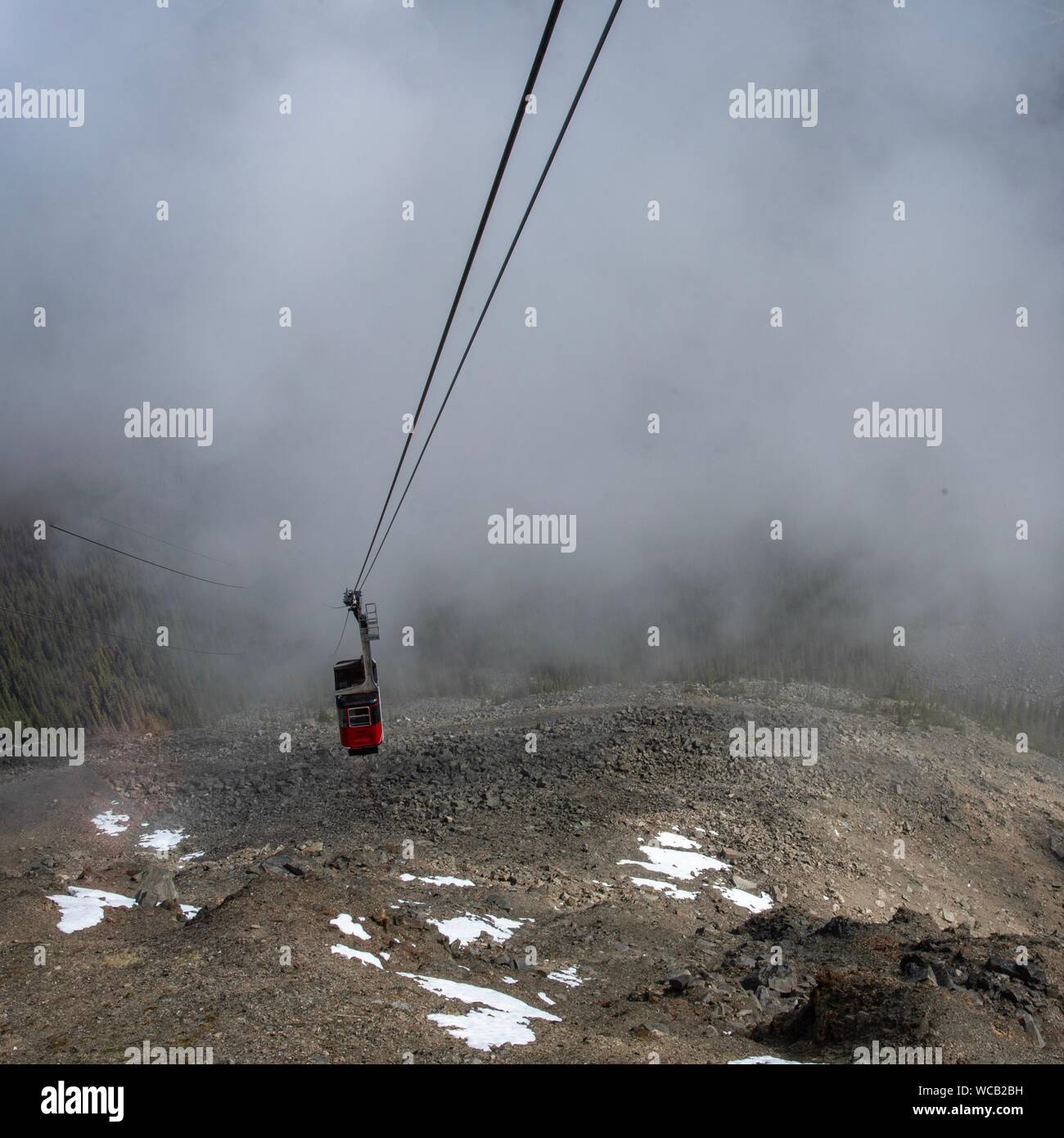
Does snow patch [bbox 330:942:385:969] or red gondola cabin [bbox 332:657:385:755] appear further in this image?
red gondola cabin [bbox 332:657:385:755]

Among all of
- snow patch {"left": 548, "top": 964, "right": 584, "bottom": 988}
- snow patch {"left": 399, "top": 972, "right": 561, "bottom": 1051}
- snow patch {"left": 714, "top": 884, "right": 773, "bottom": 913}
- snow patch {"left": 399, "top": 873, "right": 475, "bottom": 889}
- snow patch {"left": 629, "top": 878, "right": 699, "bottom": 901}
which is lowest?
snow patch {"left": 714, "top": 884, "right": 773, "bottom": 913}

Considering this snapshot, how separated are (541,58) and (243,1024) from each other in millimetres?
11235

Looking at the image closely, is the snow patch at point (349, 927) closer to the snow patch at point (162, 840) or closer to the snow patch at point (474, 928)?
the snow patch at point (474, 928)

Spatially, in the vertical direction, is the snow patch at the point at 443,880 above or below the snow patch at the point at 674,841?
above

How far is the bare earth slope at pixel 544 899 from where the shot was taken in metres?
12.1

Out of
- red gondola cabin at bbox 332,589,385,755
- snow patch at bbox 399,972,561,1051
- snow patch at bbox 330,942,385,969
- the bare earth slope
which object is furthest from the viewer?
red gondola cabin at bbox 332,589,385,755

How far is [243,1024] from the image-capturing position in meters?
11.1

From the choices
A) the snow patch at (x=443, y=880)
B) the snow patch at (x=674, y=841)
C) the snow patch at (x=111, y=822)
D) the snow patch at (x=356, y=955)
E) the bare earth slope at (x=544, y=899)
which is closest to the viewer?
the bare earth slope at (x=544, y=899)

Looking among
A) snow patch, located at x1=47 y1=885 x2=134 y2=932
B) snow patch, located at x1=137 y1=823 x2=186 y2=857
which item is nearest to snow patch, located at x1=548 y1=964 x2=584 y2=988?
snow patch, located at x1=47 y1=885 x2=134 y2=932

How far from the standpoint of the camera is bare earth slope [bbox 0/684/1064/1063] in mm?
12078

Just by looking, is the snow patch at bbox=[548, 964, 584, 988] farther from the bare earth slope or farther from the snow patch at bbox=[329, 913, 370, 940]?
the snow patch at bbox=[329, 913, 370, 940]

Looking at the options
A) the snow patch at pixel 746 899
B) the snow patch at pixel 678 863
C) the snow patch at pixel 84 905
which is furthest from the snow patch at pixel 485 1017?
the snow patch at pixel 678 863
